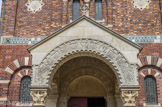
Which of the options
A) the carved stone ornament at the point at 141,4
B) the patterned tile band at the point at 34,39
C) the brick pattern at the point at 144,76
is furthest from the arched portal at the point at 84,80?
the carved stone ornament at the point at 141,4

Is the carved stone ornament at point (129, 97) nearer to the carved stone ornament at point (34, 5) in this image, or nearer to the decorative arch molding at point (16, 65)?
the decorative arch molding at point (16, 65)

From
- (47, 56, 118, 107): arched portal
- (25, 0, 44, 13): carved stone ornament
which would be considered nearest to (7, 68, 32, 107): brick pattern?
(47, 56, 118, 107): arched portal

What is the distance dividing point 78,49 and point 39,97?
2.23m

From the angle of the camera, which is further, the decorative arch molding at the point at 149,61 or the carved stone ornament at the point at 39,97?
the decorative arch molding at the point at 149,61

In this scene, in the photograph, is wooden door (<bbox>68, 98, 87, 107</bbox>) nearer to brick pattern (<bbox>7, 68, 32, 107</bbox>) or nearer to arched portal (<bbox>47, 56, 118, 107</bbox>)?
arched portal (<bbox>47, 56, 118, 107</bbox>)

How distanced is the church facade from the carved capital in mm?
834

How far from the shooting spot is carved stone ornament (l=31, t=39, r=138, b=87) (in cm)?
927

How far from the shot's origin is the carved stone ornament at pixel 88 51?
9266 millimetres

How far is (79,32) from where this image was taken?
993 centimetres

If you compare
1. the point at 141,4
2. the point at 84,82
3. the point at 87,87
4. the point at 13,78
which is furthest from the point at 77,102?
the point at 141,4

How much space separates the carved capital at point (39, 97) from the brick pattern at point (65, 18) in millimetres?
4342

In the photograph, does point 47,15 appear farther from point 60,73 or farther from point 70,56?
point 70,56

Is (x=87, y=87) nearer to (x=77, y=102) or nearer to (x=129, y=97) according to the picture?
(x=77, y=102)

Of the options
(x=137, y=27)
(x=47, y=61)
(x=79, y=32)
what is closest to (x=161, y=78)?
(x=137, y=27)
